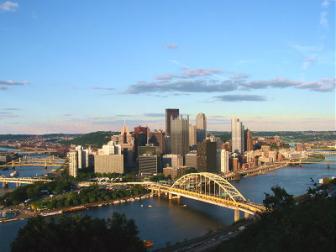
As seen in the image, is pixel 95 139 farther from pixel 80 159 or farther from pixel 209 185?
pixel 209 185

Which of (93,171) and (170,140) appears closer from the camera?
(93,171)

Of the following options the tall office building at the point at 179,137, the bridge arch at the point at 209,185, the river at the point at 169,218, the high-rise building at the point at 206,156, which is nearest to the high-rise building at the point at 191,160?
the high-rise building at the point at 206,156

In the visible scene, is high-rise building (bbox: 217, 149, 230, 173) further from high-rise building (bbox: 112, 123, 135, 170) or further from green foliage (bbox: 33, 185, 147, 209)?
green foliage (bbox: 33, 185, 147, 209)

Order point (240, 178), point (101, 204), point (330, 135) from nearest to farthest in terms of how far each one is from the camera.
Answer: point (101, 204), point (240, 178), point (330, 135)

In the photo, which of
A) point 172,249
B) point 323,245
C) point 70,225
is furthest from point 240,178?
point 323,245

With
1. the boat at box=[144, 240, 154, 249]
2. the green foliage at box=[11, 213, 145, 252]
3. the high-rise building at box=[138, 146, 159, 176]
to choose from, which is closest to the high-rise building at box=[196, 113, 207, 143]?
the high-rise building at box=[138, 146, 159, 176]

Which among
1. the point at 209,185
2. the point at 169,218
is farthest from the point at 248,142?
the point at 169,218

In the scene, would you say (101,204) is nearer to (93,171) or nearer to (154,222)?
(154,222)
